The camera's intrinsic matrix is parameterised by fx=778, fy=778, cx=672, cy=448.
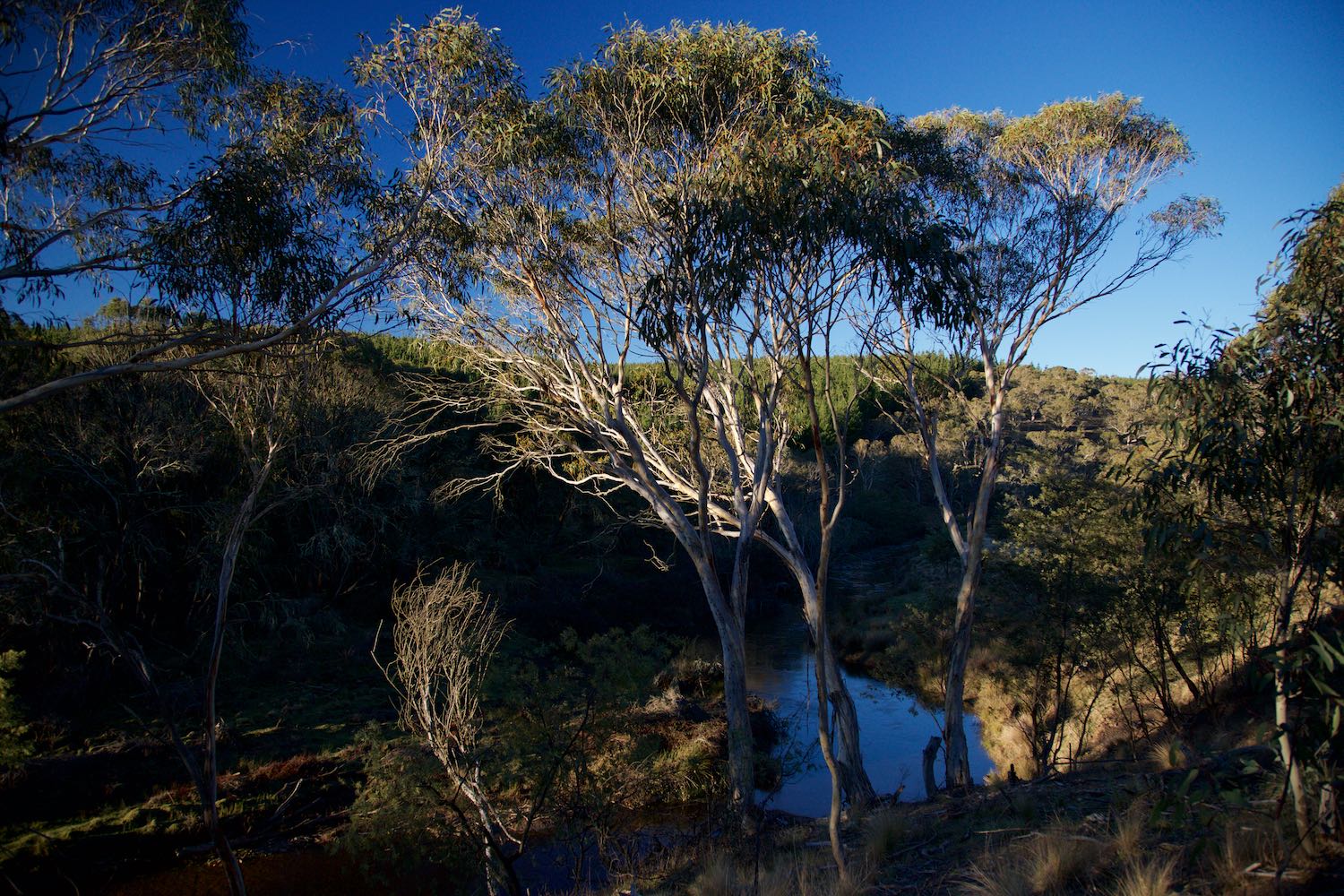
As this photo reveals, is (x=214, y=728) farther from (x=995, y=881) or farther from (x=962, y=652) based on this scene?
(x=962, y=652)

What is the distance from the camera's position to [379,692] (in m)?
14.9

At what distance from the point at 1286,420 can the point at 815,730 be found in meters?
11.7

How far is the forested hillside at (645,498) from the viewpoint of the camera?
4.29m

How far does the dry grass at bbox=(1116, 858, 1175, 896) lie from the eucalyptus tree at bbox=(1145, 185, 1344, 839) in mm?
604

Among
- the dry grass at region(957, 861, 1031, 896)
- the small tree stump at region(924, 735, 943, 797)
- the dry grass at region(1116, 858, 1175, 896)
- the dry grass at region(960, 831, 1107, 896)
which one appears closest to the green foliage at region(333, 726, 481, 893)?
the dry grass at region(957, 861, 1031, 896)

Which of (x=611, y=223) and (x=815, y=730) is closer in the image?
(x=611, y=223)

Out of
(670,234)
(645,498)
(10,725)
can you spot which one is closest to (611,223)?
(670,234)

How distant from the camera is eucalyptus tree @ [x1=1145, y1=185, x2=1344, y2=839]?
3.51m

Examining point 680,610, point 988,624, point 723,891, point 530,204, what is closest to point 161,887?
point 723,891

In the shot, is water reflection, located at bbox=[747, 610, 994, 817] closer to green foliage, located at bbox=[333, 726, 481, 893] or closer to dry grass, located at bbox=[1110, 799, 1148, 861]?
green foliage, located at bbox=[333, 726, 481, 893]

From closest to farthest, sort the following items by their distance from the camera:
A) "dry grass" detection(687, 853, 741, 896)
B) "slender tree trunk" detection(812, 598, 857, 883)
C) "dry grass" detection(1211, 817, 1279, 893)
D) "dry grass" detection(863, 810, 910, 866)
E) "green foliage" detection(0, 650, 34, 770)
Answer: "dry grass" detection(1211, 817, 1279, 893)
"slender tree trunk" detection(812, 598, 857, 883)
"dry grass" detection(687, 853, 741, 896)
"dry grass" detection(863, 810, 910, 866)
"green foliage" detection(0, 650, 34, 770)

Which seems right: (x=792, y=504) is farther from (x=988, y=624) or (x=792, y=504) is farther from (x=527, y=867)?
(x=527, y=867)

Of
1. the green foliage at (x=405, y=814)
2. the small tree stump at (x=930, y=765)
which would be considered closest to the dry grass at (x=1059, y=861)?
the small tree stump at (x=930, y=765)

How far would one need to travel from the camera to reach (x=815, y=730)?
46.3 feet
